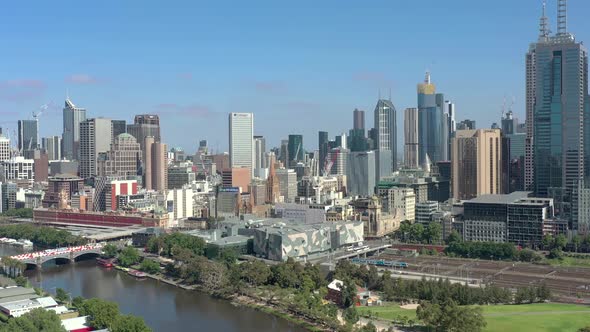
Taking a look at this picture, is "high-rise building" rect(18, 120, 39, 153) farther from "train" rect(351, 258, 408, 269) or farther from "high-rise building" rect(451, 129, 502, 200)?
"train" rect(351, 258, 408, 269)

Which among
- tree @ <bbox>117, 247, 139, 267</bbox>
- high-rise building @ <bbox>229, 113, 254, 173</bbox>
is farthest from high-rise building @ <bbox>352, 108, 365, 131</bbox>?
tree @ <bbox>117, 247, 139, 267</bbox>

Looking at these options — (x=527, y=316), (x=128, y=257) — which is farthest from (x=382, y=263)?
(x=128, y=257)

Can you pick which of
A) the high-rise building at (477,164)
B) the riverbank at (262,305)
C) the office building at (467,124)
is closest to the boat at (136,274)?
the riverbank at (262,305)

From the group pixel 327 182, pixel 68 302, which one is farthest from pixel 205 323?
pixel 327 182

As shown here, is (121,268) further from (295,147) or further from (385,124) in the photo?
(295,147)

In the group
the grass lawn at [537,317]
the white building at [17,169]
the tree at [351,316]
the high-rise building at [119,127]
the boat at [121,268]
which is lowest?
the boat at [121,268]

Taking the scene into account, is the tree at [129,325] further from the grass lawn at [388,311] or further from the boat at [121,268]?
the boat at [121,268]

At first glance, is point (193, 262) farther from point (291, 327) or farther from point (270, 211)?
point (270, 211)
